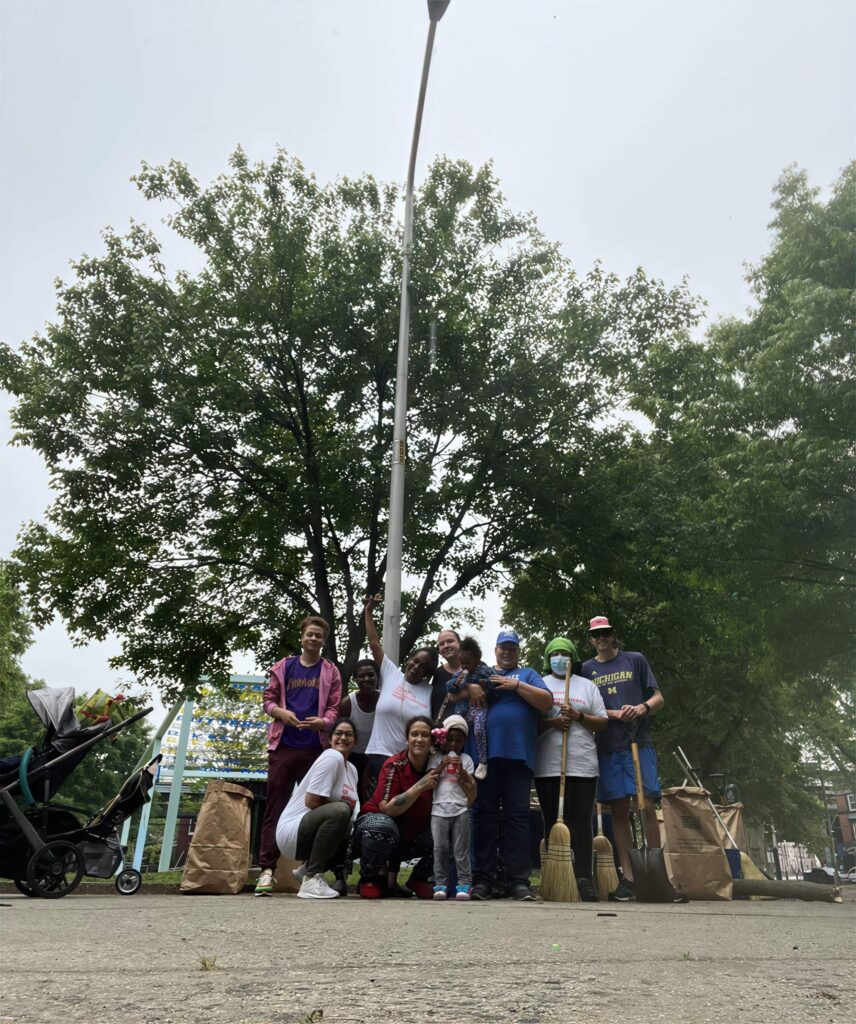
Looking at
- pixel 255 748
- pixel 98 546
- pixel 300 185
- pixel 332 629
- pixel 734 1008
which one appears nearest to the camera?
pixel 734 1008

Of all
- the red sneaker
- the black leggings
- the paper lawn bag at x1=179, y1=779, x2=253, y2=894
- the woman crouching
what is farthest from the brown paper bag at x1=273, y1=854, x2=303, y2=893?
the black leggings

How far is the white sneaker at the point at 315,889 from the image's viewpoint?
6.03 meters

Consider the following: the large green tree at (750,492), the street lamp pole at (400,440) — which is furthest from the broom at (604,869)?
the large green tree at (750,492)

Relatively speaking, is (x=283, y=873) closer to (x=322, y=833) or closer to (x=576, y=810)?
(x=322, y=833)

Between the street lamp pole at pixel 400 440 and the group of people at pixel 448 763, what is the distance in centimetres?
294

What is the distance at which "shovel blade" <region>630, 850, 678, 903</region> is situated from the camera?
21.7 feet

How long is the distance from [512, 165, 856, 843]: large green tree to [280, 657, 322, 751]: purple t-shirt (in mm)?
7951

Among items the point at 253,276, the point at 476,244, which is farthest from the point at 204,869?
the point at 476,244

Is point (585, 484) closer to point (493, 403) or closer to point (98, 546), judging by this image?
point (493, 403)

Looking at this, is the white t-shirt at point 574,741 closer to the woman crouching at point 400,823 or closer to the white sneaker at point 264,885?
the woman crouching at point 400,823

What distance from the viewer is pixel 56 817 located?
6723mm

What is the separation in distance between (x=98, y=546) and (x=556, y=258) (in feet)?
30.5

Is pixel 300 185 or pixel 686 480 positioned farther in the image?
pixel 300 185

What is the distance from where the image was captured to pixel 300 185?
16547 millimetres
